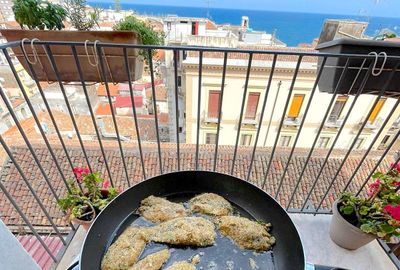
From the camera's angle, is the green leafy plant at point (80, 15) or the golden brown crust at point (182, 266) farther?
the green leafy plant at point (80, 15)

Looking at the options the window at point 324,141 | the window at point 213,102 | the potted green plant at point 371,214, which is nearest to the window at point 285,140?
the window at point 324,141

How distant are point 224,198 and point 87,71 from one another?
0.99 metres

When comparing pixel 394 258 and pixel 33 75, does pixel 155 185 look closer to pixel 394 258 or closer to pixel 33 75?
pixel 33 75

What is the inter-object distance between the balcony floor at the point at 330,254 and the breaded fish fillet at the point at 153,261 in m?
0.86

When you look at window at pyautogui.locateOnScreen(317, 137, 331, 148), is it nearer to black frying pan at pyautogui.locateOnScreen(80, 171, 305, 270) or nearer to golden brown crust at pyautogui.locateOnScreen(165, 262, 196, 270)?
black frying pan at pyautogui.locateOnScreen(80, 171, 305, 270)

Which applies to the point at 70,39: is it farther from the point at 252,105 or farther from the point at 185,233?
the point at 252,105

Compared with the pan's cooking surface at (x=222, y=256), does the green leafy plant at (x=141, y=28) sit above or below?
above

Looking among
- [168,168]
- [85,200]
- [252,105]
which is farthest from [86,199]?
[252,105]

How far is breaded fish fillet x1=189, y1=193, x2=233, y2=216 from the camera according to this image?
76 centimetres

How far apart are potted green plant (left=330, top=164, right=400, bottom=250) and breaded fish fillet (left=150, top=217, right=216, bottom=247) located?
2.70 ft

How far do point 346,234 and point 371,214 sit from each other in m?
0.19

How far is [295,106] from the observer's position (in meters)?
6.00

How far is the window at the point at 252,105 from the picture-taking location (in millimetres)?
5584

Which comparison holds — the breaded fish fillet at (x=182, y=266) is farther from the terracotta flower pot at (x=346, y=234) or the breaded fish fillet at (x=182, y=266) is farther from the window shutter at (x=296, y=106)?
the window shutter at (x=296, y=106)
